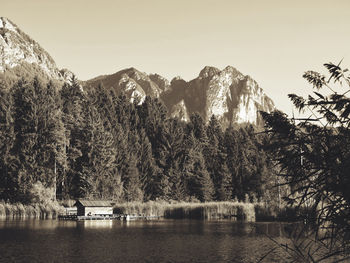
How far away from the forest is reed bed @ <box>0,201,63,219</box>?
2.42m

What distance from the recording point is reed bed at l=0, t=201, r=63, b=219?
230 feet

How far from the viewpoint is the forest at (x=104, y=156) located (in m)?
85.3

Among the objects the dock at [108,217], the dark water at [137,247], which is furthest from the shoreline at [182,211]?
the dark water at [137,247]

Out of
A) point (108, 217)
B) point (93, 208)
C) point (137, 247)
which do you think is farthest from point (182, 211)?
point (137, 247)

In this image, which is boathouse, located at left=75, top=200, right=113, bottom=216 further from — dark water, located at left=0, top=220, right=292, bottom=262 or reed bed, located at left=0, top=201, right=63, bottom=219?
dark water, located at left=0, top=220, right=292, bottom=262

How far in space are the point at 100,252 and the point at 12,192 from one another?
5524 centimetres

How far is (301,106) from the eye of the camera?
688 centimetres

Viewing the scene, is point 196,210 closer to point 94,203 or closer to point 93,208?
point 94,203

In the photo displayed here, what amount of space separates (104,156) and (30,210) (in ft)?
69.6

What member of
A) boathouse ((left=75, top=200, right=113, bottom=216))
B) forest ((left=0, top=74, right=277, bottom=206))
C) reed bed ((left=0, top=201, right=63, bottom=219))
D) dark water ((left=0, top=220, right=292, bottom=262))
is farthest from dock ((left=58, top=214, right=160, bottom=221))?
dark water ((left=0, top=220, right=292, bottom=262))

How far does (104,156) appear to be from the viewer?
90.5m

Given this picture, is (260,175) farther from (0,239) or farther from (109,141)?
(0,239)

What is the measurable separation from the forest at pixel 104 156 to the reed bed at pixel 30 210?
2.42 m

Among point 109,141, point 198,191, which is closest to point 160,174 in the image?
point 198,191
